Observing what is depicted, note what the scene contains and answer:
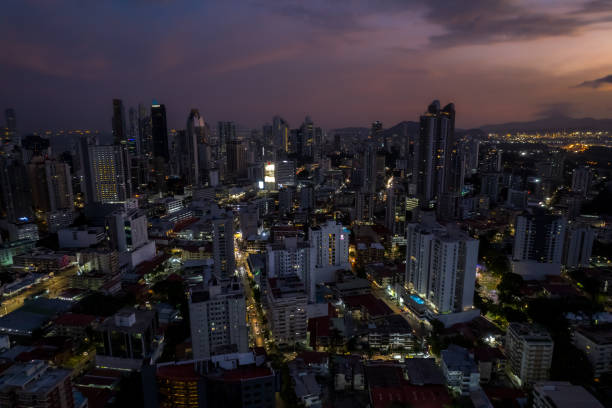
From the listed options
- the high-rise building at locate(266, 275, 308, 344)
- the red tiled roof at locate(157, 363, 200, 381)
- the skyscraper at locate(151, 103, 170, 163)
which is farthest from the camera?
the skyscraper at locate(151, 103, 170, 163)

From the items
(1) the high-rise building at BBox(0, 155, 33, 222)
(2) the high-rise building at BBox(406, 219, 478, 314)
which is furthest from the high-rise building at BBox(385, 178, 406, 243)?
(1) the high-rise building at BBox(0, 155, 33, 222)

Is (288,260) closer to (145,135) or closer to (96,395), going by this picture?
(96,395)

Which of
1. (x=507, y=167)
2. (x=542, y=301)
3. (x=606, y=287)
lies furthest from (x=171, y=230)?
(x=507, y=167)

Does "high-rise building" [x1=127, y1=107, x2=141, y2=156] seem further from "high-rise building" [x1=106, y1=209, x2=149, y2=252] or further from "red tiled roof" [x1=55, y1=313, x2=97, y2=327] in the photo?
"red tiled roof" [x1=55, y1=313, x2=97, y2=327]

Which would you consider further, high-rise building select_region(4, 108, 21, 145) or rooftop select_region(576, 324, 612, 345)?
high-rise building select_region(4, 108, 21, 145)

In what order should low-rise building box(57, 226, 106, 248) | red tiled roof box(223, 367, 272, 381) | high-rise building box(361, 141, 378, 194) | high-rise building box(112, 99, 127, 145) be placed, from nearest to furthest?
red tiled roof box(223, 367, 272, 381) → low-rise building box(57, 226, 106, 248) → high-rise building box(361, 141, 378, 194) → high-rise building box(112, 99, 127, 145)

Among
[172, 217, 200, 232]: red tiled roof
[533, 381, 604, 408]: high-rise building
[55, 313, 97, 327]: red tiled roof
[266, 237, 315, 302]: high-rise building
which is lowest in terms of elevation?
[55, 313, 97, 327]: red tiled roof

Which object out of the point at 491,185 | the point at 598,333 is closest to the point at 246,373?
the point at 598,333

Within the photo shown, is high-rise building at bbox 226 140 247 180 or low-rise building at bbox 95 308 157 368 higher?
high-rise building at bbox 226 140 247 180
